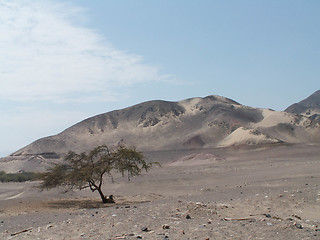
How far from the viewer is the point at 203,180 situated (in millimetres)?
36812

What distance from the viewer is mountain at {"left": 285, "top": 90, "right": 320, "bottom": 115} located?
155 meters

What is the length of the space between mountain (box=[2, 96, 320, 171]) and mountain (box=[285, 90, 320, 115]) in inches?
1795

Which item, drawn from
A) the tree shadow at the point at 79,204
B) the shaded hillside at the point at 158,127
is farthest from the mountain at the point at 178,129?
the tree shadow at the point at 79,204

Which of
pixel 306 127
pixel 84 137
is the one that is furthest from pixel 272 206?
pixel 84 137

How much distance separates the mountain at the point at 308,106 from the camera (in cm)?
15525

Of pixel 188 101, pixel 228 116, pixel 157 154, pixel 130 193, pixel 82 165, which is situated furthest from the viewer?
pixel 188 101

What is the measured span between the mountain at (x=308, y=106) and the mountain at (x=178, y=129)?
4559 centimetres

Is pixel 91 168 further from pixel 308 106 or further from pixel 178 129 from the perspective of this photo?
pixel 308 106

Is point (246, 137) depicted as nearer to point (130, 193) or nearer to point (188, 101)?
point (188, 101)

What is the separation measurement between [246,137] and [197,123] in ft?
85.2

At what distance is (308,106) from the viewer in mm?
163000

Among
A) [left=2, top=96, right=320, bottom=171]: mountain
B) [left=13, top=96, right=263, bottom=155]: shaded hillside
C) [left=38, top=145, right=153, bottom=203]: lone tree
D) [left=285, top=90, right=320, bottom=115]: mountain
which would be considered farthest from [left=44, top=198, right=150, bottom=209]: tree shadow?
[left=285, top=90, right=320, bottom=115]: mountain

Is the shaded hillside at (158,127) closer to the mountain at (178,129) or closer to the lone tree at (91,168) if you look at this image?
the mountain at (178,129)

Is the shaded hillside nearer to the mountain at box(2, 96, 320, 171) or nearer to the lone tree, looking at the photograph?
the mountain at box(2, 96, 320, 171)
